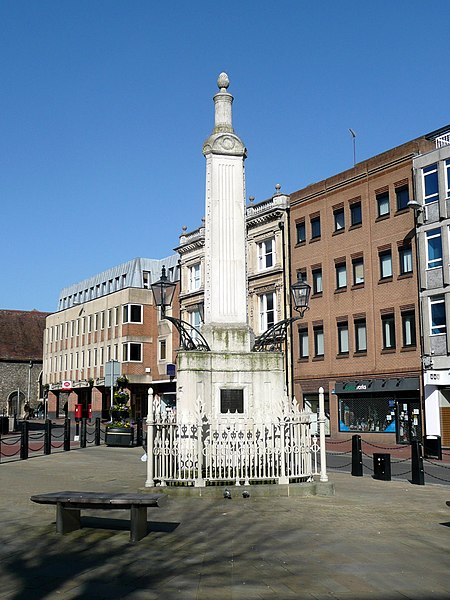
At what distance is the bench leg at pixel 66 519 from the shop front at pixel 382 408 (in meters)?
26.7

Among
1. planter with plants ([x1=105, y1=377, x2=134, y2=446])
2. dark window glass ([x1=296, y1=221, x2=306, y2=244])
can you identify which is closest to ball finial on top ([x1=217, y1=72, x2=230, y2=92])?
planter with plants ([x1=105, y1=377, x2=134, y2=446])

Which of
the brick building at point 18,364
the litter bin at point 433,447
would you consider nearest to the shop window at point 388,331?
the litter bin at point 433,447

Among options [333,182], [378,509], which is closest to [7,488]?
[378,509]

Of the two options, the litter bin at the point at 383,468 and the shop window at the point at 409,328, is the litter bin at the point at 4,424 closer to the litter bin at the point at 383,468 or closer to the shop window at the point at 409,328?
the shop window at the point at 409,328

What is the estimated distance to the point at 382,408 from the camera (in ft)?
123

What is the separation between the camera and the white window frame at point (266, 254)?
4560cm

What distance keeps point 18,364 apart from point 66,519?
7870 centimetres

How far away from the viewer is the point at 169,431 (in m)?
13.1

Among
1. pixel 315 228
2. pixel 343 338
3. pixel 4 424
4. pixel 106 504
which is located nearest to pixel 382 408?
pixel 343 338

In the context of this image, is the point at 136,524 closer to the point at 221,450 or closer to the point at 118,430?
the point at 221,450

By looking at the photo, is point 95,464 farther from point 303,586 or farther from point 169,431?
point 303,586

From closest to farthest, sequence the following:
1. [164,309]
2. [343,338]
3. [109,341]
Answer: [164,309]
[343,338]
[109,341]

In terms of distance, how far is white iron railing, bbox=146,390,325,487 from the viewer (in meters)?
12.9

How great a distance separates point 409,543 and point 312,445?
4.87m
